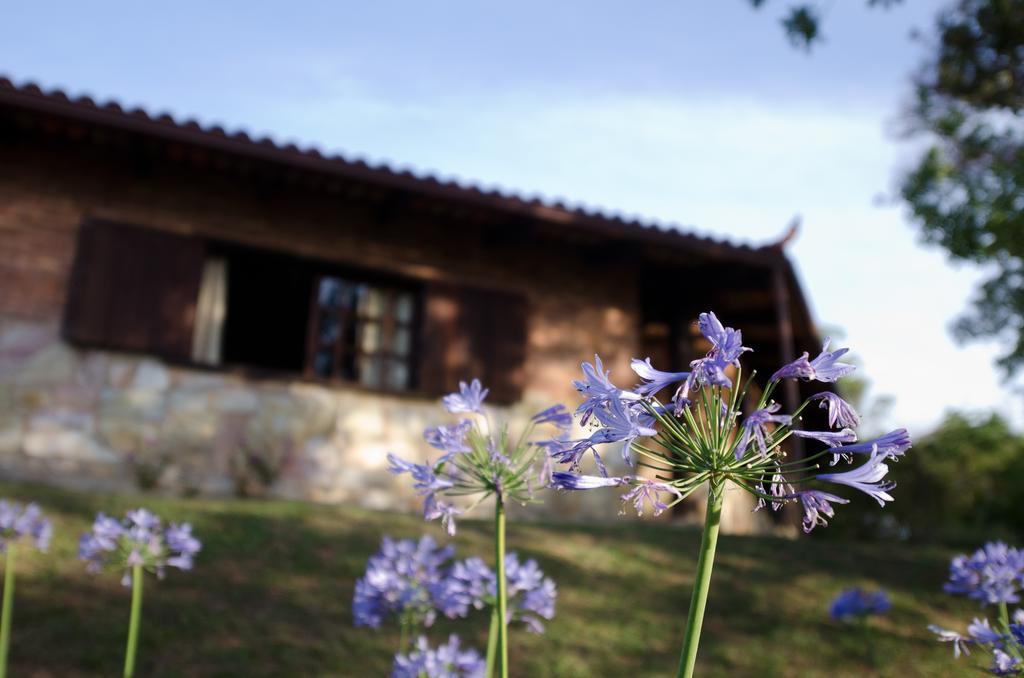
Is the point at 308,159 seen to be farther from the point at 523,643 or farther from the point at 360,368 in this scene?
the point at 523,643

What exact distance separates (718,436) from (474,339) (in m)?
8.69

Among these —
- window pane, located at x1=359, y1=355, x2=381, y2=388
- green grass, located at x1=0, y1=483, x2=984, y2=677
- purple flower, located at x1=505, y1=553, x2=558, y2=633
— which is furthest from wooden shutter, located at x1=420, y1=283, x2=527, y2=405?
purple flower, located at x1=505, y1=553, x2=558, y2=633

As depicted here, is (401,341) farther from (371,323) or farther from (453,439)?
(453,439)

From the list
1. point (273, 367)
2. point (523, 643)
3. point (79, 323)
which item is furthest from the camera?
point (273, 367)

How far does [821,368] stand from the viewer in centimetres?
155

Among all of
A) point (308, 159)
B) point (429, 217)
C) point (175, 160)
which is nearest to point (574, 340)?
point (429, 217)

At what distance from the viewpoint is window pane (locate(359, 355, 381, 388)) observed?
393 inches

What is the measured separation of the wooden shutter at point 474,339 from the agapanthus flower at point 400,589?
6.88 metres

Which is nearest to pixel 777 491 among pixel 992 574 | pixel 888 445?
Result: pixel 888 445

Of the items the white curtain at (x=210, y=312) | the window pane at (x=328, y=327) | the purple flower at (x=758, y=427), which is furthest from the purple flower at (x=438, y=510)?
the window pane at (x=328, y=327)

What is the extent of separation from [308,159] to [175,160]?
1.37 m

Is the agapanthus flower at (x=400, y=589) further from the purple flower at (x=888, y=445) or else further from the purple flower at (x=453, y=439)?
the purple flower at (x=888, y=445)

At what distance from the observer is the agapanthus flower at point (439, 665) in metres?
2.68

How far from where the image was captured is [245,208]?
9688 mm
